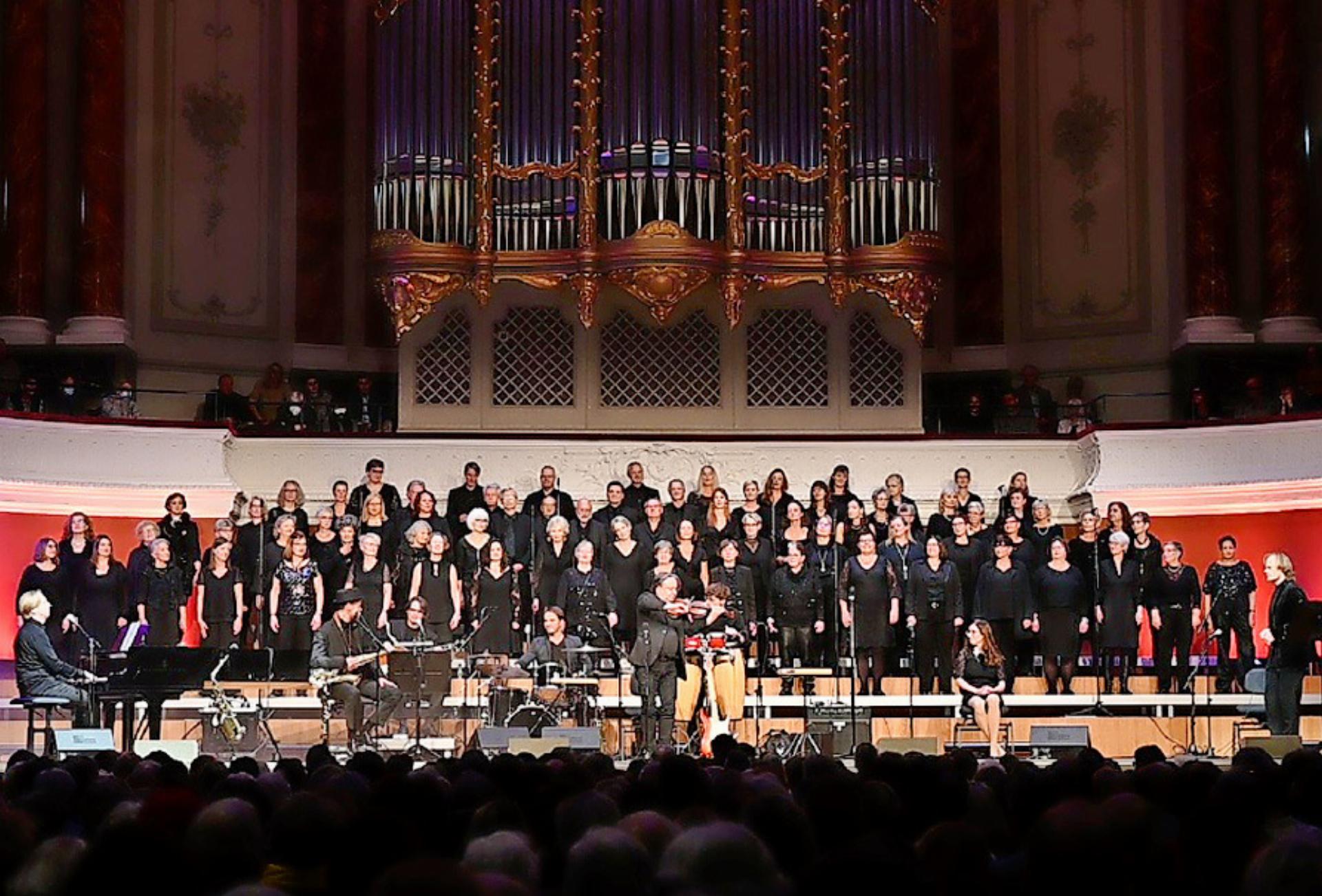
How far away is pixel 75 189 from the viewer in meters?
16.5

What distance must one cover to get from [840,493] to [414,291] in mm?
4050

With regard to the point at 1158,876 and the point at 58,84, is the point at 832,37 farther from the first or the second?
the point at 1158,876

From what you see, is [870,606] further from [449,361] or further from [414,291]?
[449,361]

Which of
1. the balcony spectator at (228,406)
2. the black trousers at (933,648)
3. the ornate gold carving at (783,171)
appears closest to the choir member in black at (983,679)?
the black trousers at (933,648)

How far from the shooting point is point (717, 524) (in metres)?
13.8

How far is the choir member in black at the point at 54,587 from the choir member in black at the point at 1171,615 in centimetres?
674

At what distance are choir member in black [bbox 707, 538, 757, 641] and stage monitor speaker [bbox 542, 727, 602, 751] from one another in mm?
3149

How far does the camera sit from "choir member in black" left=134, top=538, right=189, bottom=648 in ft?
41.3

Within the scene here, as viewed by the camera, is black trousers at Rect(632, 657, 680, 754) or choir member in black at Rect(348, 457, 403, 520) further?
choir member in black at Rect(348, 457, 403, 520)

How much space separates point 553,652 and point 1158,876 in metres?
8.62

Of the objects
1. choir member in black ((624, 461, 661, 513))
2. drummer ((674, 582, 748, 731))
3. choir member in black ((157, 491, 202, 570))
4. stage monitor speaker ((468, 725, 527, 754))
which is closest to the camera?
stage monitor speaker ((468, 725, 527, 754))

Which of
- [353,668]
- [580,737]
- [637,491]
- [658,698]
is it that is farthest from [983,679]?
[353,668]

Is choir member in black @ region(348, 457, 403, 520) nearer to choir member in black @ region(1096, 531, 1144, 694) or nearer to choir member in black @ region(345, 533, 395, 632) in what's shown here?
choir member in black @ region(345, 533, 395, 632)

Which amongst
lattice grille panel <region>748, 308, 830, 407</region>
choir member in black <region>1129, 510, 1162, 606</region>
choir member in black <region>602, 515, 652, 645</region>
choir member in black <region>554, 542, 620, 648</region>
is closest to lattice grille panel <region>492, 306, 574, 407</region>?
lattice grille panel <region>748, 308, 830, 407</region>
